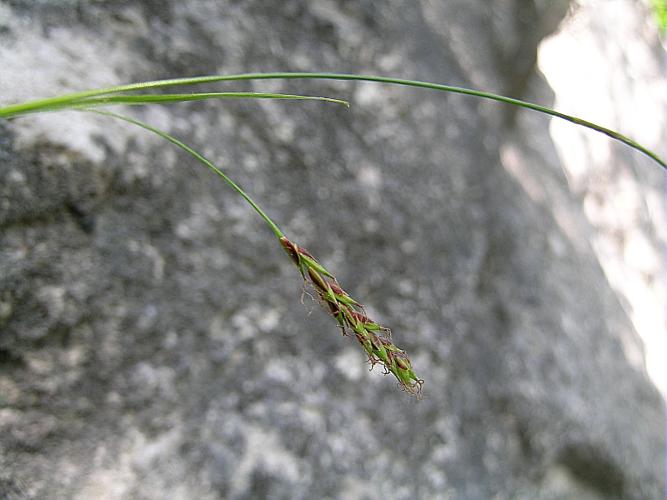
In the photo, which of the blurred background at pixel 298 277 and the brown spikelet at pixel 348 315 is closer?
the brown spikelet at pixel 348 315

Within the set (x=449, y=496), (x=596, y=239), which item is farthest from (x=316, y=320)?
(x=596, y=239)

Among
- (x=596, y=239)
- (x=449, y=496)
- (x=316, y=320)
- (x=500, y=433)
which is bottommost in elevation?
(x=449, y=496)

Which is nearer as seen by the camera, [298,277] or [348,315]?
[348,315]

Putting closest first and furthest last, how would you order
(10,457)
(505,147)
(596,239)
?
1. (10,457)
2. (505,147)
3. (596,239)

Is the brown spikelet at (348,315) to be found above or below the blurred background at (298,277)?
below

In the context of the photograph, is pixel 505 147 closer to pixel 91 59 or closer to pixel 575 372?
pixel 575 372

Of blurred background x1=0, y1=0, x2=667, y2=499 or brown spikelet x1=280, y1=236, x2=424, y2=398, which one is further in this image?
blurred background x1=0, y1=0, x2=667, y2=499

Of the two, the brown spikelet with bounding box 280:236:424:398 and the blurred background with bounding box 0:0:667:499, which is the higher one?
the blurred background with bounding box 0:0:667:499

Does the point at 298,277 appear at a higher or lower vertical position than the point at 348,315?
higher
